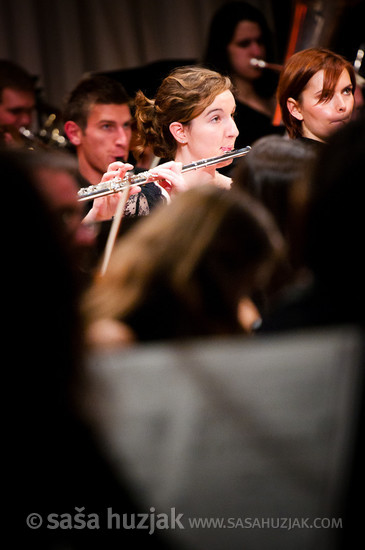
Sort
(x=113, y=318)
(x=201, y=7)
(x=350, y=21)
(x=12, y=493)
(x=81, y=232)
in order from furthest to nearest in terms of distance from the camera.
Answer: (x=201, y=7) → (x=350, y=21) → (x=81, y=232) → (x=113, y=318) → (x=12, y=493)

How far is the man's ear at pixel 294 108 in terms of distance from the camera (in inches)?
96.1

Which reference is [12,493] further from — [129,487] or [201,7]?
[201,7]

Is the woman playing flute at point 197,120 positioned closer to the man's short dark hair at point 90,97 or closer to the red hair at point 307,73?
the red hair at point 307,73

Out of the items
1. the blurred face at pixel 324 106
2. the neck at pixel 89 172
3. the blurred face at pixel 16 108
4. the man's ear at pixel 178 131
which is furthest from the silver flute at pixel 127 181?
the blurred face at pixel 16 108

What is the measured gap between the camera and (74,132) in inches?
120

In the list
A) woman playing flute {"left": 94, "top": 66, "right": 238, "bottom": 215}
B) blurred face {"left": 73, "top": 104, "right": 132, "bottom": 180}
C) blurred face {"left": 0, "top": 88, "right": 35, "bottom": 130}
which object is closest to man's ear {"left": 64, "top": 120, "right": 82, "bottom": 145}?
blurred face {"left": 73, "top": 104, "right": 132, "bottom": 180}

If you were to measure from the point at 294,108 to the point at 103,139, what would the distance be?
2.81 ft

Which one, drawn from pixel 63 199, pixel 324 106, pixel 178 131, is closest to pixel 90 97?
pixel 178 131

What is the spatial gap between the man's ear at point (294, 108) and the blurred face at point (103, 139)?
765 mm

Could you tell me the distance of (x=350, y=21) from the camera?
321 cm

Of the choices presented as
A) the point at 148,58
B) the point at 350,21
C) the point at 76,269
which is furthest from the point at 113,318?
the point at 148,58

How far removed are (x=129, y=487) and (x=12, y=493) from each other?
15cm

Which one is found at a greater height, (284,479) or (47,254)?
(47,254)

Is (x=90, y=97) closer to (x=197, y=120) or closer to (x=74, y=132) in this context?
(x=74, y=132)
